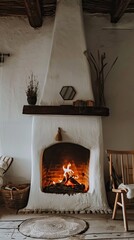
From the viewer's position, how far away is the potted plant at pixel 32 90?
3.66 m

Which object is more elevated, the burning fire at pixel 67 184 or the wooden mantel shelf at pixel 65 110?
the wooden mantel shelf at pixel 65 110

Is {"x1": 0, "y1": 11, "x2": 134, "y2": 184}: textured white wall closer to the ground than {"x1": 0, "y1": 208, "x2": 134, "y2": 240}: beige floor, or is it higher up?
higher up

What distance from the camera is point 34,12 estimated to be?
3512 millimetres

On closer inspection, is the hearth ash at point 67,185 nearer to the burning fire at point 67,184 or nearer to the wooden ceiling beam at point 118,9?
the burning fire at point 67,184

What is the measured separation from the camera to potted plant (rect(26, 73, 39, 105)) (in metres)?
3.66

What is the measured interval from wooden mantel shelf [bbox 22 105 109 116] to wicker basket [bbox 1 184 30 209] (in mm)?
1064

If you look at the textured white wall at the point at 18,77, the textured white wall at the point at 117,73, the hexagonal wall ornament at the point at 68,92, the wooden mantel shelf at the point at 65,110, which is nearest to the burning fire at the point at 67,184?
the textured white wall at the point at 18,77

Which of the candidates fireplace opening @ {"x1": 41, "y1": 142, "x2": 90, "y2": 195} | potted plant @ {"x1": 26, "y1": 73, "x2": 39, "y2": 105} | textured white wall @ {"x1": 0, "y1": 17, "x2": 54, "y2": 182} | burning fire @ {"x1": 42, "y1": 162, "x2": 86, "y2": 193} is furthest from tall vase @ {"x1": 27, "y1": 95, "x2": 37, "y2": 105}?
burning fire @ {"x1": 42, "y1": 162, "x2": 86, "y2": 193}

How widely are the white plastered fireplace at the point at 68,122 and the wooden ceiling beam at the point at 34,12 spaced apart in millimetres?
293

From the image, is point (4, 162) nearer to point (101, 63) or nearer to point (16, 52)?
point (16, 52)

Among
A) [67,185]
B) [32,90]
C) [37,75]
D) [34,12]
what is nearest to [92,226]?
[67,185]

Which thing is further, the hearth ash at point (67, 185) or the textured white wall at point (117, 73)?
the textured white wall at point (117, 73)

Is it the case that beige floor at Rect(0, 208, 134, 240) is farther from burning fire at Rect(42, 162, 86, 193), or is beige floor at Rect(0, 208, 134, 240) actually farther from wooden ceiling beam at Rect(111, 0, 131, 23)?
wooden ceiling beam at Rect(111, 0, 131, 23)

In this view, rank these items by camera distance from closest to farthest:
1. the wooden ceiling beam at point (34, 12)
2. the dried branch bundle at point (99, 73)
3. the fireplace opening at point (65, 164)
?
the wooden ceiling beam at point (34, 12)
the fireplace opening at point (65, 164)
the dried branch bundle at point (99, 73)
